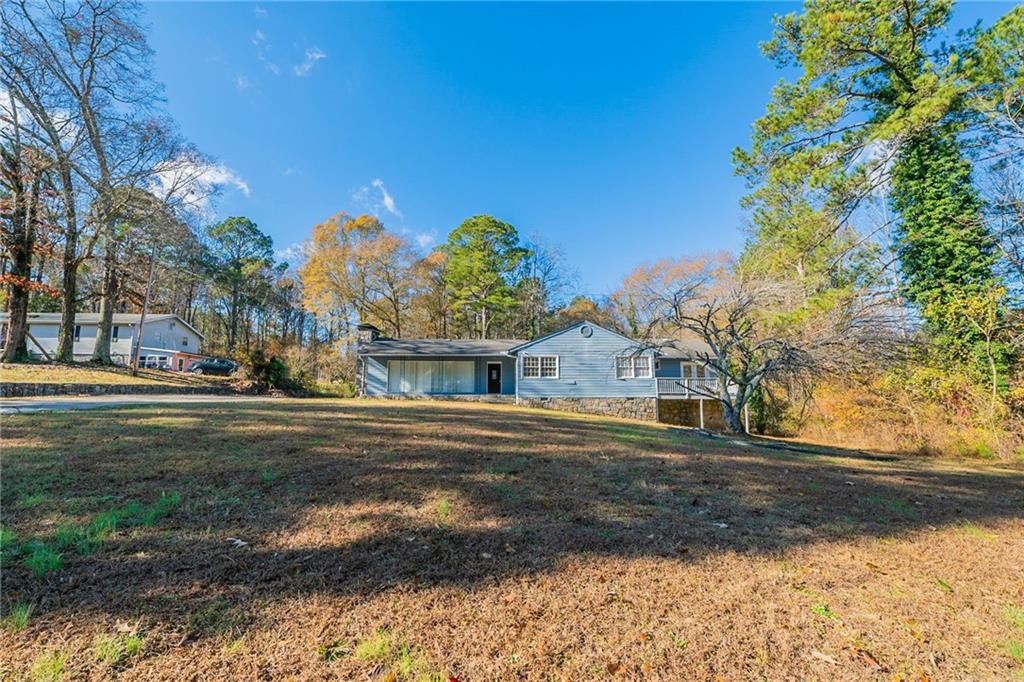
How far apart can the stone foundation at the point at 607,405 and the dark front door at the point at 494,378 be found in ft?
9.46

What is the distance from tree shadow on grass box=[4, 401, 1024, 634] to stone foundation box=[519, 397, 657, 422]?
13.4 m

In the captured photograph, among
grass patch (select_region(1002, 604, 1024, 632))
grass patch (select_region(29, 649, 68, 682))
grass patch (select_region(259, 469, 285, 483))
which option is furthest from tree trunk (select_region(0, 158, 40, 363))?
grass patch (select_region(1002, 604, 1024, 632))

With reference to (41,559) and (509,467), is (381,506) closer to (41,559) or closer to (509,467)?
(509,467)

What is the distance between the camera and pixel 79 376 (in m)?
15.3

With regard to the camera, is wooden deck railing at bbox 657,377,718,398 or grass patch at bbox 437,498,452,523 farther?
wooden deck railing at bbox 657,377,718,398

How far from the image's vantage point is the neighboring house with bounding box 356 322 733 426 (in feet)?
68.3

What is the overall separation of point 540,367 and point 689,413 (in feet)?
26.9

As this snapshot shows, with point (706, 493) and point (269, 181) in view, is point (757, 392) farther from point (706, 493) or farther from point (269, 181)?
point (269, 181)

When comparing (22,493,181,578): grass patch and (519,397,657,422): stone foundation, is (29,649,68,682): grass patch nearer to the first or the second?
(22,493,181,578): grass patch

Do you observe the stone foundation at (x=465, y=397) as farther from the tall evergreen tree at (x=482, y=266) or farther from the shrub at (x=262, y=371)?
the tall evergreen tree at (x=482, y=266)

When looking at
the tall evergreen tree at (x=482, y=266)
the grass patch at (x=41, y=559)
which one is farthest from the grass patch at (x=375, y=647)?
the tall evergreen tree at (x=482, y=266)

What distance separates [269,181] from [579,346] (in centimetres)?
1702

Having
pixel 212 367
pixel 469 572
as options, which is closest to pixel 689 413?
pixel 469 572

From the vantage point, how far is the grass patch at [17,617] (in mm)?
2111
